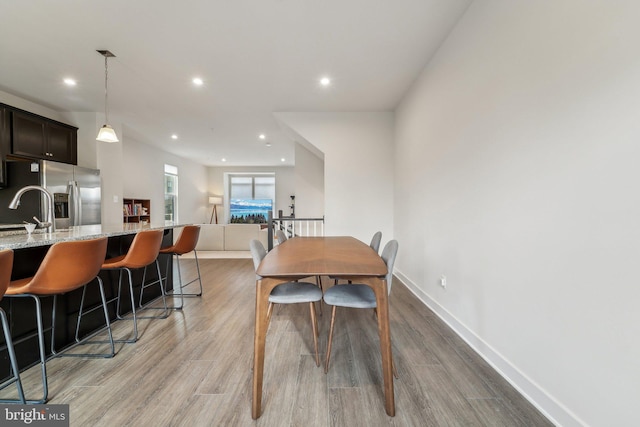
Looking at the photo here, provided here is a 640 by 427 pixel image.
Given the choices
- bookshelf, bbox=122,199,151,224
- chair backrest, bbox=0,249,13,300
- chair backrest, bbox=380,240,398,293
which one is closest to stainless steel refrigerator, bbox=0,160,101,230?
bookshelf, bbox=122,199,151,224

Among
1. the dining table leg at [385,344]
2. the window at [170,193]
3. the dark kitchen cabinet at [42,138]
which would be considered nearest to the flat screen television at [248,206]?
the window at [170,193]

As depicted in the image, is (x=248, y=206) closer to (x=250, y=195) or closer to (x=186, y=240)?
(x=250, y=195)

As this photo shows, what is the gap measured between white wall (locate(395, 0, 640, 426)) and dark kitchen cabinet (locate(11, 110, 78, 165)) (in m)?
5.74

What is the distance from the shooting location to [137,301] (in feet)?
9.31

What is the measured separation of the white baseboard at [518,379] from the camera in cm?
130

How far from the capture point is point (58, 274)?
61.7 inches

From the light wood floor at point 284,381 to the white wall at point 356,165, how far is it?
2195 mm

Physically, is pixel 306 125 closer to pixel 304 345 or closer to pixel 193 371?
pixel 304 345

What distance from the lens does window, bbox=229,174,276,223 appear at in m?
10.5

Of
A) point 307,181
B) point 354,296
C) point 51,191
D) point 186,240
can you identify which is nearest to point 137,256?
point 186,240

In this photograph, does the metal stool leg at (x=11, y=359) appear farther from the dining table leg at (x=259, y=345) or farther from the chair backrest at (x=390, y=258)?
the chair backrest at (x=390, y=258)

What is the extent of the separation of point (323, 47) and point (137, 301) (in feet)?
11.3

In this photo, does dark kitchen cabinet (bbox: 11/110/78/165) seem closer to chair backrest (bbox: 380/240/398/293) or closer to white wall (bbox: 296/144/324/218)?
white wall (bbox: 296/144/324/218)

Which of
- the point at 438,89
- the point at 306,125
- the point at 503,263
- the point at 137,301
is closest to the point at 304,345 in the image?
the point at 503,263
